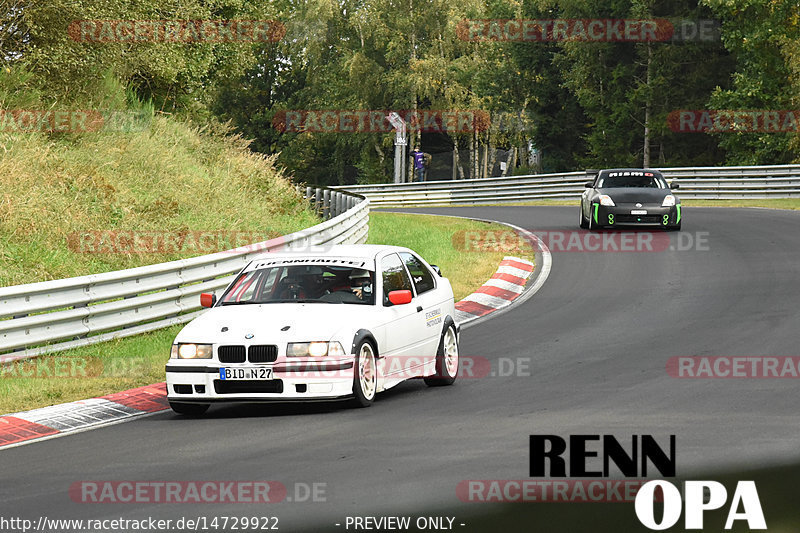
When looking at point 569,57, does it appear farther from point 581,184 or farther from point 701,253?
point 701,253

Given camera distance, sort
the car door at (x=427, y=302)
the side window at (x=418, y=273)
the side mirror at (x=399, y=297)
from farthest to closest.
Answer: the side window at (x=418, y=273)
the car door at (x=427, y=302)
the side mirror at (x=399, y=297)

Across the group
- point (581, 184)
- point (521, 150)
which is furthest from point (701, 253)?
point (521, 150)

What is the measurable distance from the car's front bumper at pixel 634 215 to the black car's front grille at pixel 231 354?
55.1ft

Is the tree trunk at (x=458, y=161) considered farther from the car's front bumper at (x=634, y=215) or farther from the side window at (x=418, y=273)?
the side window at (x=418, y=273)

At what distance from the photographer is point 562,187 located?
4362 centimetres

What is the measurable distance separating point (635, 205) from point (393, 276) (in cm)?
1497

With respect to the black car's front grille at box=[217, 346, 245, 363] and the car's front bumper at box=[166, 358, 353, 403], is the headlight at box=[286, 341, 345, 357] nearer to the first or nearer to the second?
the car's front bumper at box=[166, 358, 353, 403]

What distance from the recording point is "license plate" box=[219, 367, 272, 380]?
9.58m

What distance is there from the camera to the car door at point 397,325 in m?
10.5

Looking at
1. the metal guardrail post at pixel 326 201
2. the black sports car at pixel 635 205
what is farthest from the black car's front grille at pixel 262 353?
the metal guardrail post at pixel 326 201

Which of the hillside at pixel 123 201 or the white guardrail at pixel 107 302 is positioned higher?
the hillside at pixel 123 201

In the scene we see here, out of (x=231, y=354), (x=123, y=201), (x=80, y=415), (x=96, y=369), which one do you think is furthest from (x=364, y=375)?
(x=123, y=201)

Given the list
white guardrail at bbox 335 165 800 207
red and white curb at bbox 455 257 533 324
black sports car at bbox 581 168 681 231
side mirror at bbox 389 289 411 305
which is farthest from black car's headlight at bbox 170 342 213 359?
white guardrail at bbox 335 165 800 207

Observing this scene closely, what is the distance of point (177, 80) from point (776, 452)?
86.8ft
